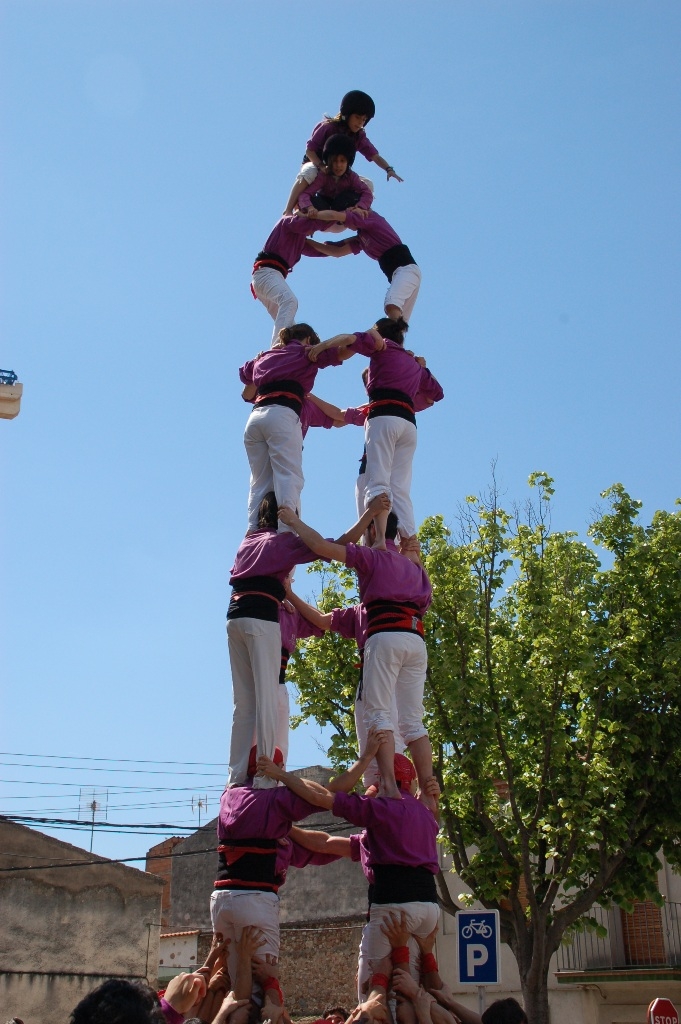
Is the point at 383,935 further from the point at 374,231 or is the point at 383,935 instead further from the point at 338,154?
the point at 338,154

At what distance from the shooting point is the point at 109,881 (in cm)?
2098

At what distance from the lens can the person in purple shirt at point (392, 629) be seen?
8.15 m

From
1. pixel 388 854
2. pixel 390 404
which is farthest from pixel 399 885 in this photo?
pixel 390 404

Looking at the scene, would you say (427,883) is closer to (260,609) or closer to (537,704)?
(260,609)

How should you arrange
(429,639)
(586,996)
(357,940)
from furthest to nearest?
(357,940) → (586,996) → (429,639)

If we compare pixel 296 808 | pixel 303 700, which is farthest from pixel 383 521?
pixel 303 700

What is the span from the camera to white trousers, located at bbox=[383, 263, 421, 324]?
10133 millimetres

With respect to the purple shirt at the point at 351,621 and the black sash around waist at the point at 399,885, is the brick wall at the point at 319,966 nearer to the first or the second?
the purple shirt at the point at 351,621

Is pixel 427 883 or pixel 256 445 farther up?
pixel 256 445

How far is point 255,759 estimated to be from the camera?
8.06m

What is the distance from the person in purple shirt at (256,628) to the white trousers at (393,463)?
0.55 metres

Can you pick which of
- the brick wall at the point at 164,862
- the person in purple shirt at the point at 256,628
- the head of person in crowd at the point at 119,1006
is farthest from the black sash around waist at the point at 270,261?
the brick wall at the point at 164,862

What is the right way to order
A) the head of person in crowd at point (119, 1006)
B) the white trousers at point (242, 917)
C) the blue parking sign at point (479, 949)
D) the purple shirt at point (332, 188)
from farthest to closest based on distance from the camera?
the purple shirt at point (332, 188)
the blue parking sign at point (479, 949)
the white trousers at point (242, 917)
the head of person in crowd at point (119, 1006)

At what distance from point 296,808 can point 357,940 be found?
→ 17.1 m
